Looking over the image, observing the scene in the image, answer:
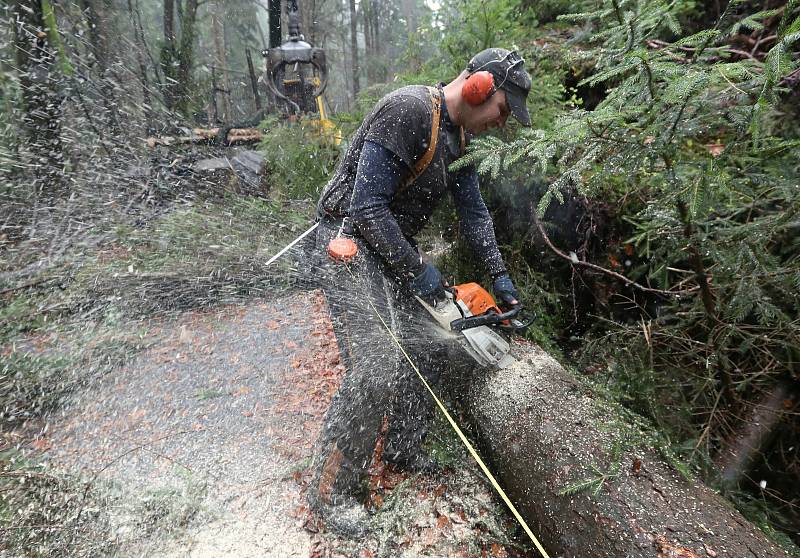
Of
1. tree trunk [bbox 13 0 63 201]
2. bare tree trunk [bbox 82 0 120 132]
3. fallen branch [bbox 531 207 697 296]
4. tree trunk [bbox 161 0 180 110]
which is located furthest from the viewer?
tree trunk [bbox 161 0 180 110]

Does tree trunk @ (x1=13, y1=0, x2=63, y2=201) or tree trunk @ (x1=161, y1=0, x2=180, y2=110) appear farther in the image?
tree trunk @ (x1=161, y1=0, x2=180, y2=110)

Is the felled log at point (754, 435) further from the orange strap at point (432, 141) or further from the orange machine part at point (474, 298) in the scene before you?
the orange strap at point (432, 141)

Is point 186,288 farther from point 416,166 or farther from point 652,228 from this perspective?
point 652,228

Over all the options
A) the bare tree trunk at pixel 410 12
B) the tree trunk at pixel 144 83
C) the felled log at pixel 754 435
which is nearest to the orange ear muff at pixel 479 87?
the felled log at pixel 754 435

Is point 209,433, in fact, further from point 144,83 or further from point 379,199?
point 144,83

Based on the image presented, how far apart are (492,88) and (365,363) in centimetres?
150

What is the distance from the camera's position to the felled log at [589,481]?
144cm

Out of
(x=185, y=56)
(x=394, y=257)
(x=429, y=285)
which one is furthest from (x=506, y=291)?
(x=185, y=56)

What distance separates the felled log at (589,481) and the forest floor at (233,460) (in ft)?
1.55

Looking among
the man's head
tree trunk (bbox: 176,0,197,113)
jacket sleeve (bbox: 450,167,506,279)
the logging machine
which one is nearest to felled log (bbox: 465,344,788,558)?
jacket sleeve (bbox: 450,167,506,279)

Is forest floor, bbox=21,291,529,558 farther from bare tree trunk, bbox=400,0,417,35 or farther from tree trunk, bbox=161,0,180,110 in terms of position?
bare tree trunk, bbox=400,0,417,35

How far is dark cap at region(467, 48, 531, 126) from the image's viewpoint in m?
1.93

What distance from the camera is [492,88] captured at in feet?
6.24

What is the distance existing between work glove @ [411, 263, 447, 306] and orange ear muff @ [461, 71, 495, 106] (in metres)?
0.83
